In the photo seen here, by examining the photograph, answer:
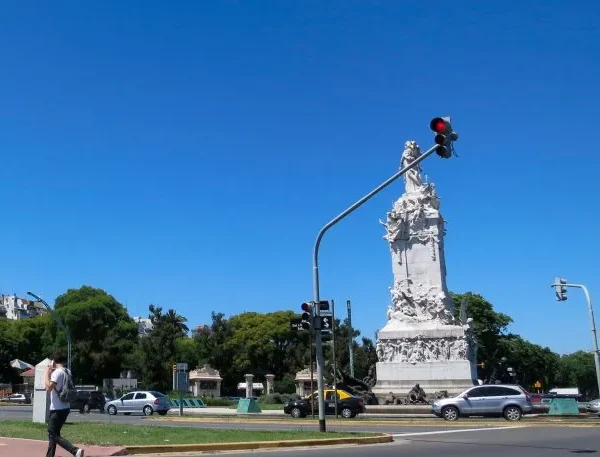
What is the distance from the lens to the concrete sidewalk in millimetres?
12602

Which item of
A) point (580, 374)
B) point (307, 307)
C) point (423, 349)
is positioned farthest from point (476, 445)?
point (580, 374)

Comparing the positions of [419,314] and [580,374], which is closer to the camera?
[419,314]

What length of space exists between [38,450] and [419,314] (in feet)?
104

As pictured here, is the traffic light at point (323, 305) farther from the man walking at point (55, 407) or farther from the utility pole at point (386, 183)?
the man walking at point (55, 407)

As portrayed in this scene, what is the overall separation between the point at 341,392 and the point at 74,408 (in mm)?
21238

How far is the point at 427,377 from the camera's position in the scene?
40.8 metres

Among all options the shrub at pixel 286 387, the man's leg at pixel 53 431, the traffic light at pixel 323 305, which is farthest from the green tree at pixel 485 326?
the man's leg at pixel 53 431

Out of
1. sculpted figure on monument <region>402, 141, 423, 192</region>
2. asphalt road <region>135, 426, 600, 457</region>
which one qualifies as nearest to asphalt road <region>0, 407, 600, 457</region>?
asphalt road <region>135, 426, 600, 457</region>

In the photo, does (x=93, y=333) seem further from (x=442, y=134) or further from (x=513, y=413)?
(x=442, y=134)

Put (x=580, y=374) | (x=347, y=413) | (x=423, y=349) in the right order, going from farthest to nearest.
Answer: (x=580, y=374) → (x=423, y=349) → (x=347, y=413)

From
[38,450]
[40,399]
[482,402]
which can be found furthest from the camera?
[482,402]

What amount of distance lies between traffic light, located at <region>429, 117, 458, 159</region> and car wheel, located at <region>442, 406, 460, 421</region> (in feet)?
57.4

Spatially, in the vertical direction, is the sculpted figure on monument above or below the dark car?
above

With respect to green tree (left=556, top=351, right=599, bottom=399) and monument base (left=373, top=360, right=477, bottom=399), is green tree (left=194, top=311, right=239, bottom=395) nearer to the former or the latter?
→ monument base (left=373, top=360, right=477, bottom=399)
